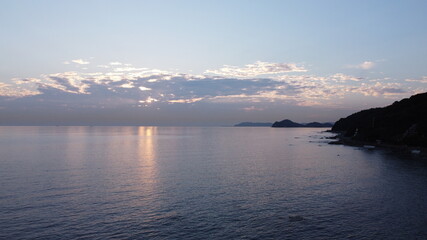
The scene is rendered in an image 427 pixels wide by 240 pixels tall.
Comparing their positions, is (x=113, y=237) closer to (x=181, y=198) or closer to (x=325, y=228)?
(x=181, y=198)

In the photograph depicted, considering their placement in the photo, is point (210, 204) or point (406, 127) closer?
point (210, 204)

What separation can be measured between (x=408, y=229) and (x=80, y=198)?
36588 mm

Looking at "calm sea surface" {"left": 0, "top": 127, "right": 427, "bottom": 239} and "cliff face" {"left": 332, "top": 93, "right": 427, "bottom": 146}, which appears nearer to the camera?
"calm sea surface" {"left": 0, "top": 127, "right": 427, "bottom": 239}

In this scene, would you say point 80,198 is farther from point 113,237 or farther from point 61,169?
point 61,169

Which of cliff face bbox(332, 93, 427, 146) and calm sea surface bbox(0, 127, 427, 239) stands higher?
cliff face bbox(332, 93, 427, 146)

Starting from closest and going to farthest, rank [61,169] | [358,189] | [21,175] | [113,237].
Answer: [113,237] → [358,189] → [21,175] → [61,169]

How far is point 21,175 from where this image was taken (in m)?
54.0

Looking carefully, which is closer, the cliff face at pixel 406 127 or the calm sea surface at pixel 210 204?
the calm sea surface at pixel 210 204

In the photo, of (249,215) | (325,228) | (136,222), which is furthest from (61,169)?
(325,228)

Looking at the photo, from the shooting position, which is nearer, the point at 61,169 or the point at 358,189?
the point at 358,189

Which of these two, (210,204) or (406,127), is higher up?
(406,127)

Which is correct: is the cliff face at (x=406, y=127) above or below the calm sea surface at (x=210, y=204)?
above

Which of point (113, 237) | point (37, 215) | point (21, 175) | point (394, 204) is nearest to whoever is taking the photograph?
point (113, 237)

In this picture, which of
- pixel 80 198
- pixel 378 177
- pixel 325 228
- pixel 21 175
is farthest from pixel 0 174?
pixel 378 177
